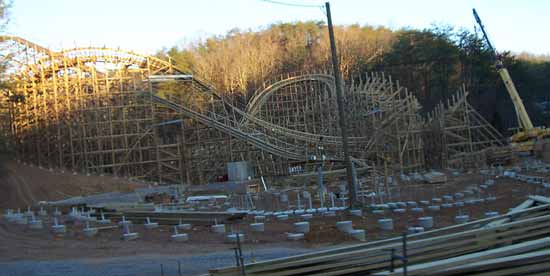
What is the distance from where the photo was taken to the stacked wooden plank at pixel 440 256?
22.0 ft

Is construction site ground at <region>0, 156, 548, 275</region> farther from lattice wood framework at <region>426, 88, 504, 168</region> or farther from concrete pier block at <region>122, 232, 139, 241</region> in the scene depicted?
lattice wood framework at <region>426, 88, 504, 168</region>

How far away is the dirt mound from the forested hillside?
22.3m

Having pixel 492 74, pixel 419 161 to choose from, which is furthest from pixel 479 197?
pixel 492 74

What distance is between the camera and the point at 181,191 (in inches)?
1128

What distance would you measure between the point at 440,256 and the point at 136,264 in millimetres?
5663

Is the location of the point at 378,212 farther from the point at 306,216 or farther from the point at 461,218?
the point at 461,218

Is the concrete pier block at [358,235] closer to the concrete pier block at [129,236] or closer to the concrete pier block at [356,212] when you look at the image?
the concrete pier block at [356,212]

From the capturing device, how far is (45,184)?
30.5 meters

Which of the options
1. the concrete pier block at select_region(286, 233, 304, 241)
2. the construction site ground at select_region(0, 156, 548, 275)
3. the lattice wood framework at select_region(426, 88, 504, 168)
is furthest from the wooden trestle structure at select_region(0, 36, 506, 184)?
the concrete pier block at select_region(286, 233, 304, 241)

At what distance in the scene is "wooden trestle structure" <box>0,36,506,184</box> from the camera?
33.7 m

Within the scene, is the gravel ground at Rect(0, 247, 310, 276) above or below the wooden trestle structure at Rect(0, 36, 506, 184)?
below

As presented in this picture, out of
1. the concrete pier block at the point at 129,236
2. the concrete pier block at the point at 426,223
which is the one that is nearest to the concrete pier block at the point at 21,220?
the concrete pier block at the point at 129,236

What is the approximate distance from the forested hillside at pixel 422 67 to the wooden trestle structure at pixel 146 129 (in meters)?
17.3

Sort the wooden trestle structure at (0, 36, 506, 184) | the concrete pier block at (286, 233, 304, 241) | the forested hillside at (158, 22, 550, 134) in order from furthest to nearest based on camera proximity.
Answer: the forested hillside at (158, 22, 550, 134) < the wooden trestle structure at (0, 36, 506, 184) < the concrete pier block at (286, 233, 304, 241)
